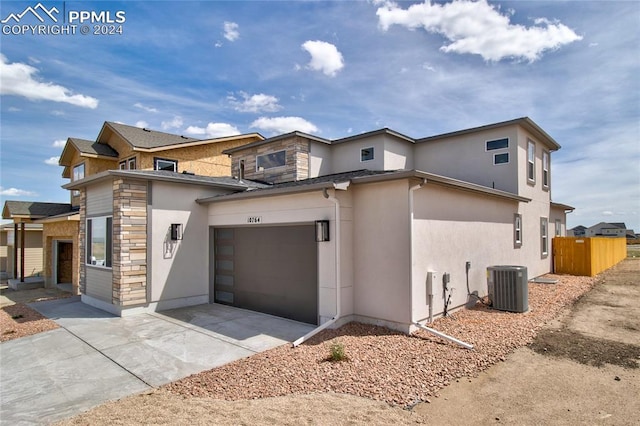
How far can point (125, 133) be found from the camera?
1741cm

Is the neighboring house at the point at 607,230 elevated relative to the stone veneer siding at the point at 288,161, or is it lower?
lower

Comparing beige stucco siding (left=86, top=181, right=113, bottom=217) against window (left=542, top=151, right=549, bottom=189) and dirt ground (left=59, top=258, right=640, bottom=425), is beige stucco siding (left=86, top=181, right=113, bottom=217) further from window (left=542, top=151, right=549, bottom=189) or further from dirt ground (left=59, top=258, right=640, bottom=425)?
window (left=542, top=151, right=549, bottom=189)

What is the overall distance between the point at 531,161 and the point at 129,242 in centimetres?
1452

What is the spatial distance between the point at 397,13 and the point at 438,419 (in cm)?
891

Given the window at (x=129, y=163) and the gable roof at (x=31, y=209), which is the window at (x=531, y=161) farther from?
the gable roof at (x=31, y=209)

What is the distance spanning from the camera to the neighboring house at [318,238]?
676 centimetres

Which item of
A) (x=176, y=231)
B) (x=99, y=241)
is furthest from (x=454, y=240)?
(x=99, y=241)

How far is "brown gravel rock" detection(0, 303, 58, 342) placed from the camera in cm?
707

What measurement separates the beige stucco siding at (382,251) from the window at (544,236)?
37.3 feet

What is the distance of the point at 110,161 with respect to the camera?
18172 millimetres

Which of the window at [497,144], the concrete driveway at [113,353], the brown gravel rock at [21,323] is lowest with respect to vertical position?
the brown gravel rock at [21,323]

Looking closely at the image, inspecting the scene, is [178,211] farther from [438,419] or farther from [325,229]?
[438,419]

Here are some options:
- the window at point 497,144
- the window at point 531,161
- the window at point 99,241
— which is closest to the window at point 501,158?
the window at point 497,144

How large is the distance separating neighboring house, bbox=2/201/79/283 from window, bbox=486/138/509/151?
746 inches
